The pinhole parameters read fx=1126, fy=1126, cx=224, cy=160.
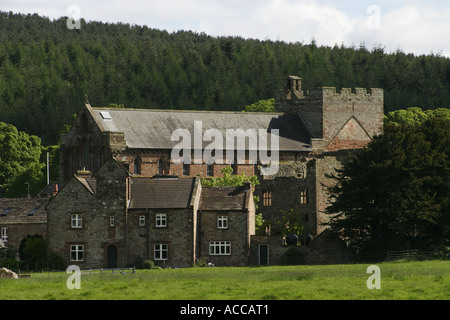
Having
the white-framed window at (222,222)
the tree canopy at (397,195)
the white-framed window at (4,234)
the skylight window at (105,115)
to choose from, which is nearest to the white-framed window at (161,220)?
the white-framed window at (222,222)

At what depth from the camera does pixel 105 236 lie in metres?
74.6

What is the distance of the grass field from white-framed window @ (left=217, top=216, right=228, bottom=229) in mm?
19841

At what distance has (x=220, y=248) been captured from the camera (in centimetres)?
7512

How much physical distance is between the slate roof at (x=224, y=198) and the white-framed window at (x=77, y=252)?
845cm

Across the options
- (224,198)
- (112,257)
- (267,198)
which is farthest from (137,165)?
(112,257)

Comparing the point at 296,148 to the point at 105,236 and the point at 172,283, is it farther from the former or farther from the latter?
the point at 172,283

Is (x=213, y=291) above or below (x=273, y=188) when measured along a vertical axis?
below

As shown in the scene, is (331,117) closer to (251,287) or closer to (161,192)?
(161,192)

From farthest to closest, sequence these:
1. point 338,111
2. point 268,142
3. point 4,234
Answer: point 338,111
point 268,142
point 4,234

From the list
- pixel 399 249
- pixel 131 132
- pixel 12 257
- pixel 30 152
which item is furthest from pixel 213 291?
pixel 30 152

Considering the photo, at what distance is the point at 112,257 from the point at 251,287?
2917cm

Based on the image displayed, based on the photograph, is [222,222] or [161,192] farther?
[161,192]

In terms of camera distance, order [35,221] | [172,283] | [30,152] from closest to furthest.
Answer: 1. [172,283]
2. [35,221]
3. [30,152]

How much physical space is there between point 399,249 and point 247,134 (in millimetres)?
37179
